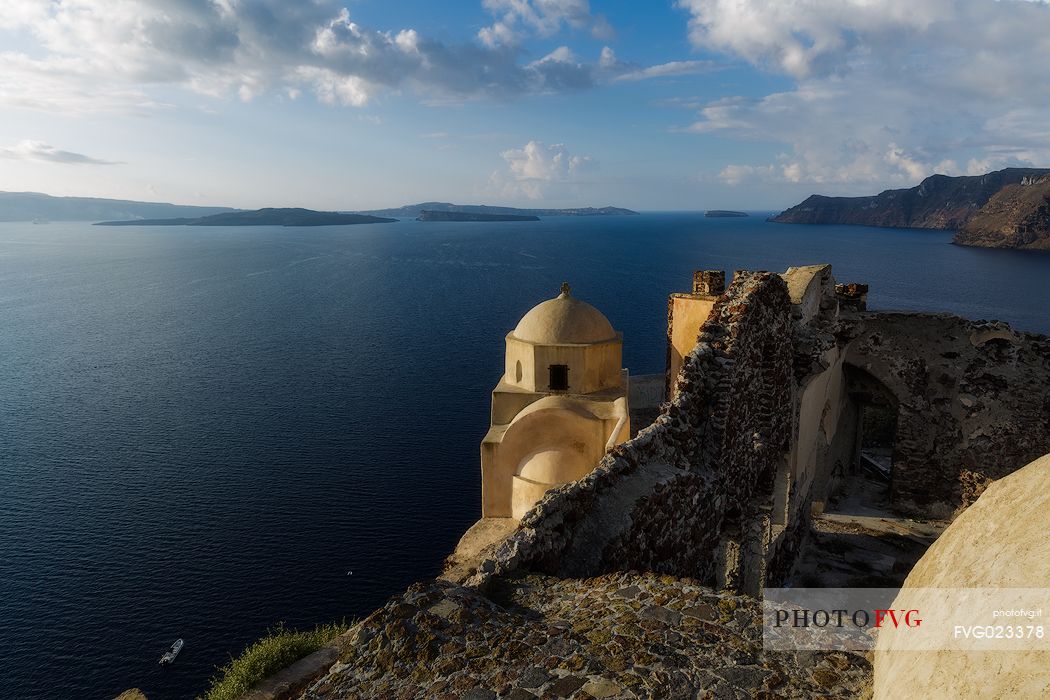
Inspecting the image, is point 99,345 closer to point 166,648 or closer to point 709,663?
point 166,648

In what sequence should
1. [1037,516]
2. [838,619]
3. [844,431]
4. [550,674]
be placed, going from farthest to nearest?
[844,431], [838,619], [550,674], [1037,516]

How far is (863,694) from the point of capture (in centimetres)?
414

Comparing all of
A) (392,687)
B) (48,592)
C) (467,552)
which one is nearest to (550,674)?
(392,687)

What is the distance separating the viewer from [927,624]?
3598 millimetres

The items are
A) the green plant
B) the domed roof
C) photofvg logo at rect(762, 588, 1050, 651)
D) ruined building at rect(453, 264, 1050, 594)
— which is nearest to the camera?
photofvg logo at rect(762, 588, 1050, 651)

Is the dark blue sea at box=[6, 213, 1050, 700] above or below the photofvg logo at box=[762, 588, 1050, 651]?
below

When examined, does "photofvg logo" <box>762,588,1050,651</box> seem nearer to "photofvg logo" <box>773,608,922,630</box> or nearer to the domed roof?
"photofvg logo" <box>773,608,922,630</box>

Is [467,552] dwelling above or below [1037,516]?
below

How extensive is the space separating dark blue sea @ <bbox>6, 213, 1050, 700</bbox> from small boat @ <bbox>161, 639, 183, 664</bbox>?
36 centimetres

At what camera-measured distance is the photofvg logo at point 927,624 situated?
9.70 feet

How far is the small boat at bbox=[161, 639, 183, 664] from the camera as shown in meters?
22.7

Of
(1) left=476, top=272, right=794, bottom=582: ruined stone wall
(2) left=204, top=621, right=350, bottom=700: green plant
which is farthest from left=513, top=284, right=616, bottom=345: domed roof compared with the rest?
(2) left=204, top=621, right=350, bottom=700: green plant

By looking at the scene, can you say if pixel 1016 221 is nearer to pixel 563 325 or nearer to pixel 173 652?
pixel 563 325

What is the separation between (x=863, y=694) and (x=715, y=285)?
48.6 ft
